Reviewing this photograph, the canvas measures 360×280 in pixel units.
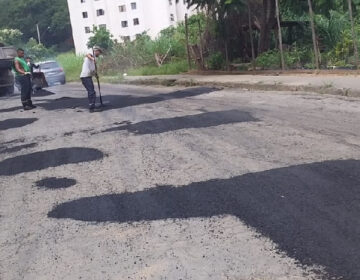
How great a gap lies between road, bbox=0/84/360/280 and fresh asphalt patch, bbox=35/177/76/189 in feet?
0.04

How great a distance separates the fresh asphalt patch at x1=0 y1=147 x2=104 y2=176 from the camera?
631cm

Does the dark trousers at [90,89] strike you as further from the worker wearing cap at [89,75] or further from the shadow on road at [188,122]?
the shadow on road at [188,122]

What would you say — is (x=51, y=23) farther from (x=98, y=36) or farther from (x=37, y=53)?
(x=98, y=36)

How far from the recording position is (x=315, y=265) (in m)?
2.99

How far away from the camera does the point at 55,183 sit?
17.9ft

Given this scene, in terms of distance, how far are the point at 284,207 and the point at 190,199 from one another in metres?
0.86

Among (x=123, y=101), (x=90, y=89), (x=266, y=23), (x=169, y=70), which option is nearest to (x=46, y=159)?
(x=90, y=89)

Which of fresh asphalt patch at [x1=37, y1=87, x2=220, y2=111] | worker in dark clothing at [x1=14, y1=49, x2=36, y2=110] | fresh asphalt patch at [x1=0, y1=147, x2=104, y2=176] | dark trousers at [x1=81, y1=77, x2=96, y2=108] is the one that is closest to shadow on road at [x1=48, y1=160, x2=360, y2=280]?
fresh asphalt patch at [x1=0, y1=147, x2=104, y2=176]

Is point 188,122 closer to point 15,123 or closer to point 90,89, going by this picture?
point 90,89

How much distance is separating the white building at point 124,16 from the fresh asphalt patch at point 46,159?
56.0m

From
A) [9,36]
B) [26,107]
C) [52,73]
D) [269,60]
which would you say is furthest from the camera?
[9,36]

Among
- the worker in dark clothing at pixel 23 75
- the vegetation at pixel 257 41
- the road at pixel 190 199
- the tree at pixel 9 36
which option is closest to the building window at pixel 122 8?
the tree at pixel 9 36

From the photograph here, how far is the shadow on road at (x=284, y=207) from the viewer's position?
321 centimetres

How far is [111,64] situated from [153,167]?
1041 inches
